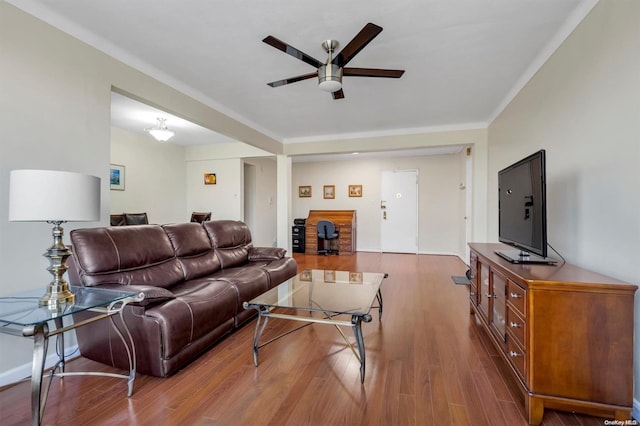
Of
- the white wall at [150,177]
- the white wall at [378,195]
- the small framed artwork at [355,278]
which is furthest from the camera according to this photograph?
the white wall at [378,195]

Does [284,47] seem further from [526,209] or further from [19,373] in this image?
[19,373]

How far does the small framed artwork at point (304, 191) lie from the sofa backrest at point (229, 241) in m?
3.92

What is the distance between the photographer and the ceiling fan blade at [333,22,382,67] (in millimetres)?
1748

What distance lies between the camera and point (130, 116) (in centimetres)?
437

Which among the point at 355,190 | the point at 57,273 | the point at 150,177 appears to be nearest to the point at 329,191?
the point at 355,190

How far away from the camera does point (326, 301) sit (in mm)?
2143

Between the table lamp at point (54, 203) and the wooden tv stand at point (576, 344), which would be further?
the table lamp at point (54, 203)

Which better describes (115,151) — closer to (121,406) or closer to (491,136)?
(121,406)

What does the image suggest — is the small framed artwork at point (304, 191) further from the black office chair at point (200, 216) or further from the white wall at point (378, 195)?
the black office chair at point (200, 216)

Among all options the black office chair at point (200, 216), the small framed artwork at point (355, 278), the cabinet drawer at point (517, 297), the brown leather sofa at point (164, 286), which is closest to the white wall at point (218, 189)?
the black office chair at point (200, 216)

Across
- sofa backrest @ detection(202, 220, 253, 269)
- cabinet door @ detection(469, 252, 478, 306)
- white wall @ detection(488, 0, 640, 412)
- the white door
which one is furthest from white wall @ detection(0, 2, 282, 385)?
the white door

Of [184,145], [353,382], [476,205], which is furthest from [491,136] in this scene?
[184,145]

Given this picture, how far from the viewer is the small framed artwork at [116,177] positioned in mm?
4957

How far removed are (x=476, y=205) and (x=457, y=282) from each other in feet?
3.94
